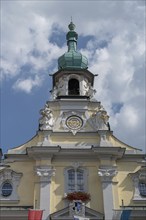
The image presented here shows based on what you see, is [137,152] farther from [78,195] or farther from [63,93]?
[63,93]

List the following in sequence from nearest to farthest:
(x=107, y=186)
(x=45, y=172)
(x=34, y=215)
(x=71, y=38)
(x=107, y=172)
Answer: (x=34, y=215)
(x=107, y=186)
(x=45, y=172)
(x=107, y=172)
(x=71, y=38)

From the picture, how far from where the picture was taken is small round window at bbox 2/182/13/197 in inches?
1024

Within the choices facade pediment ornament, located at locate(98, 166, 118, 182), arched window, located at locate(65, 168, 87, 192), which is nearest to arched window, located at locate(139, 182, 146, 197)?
facade pediment ornament, located at locate(98, 166, 118, 182)

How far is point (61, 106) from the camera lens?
3012cm

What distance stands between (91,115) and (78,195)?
274 inches

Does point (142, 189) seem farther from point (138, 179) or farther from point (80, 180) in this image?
point (80, 180)

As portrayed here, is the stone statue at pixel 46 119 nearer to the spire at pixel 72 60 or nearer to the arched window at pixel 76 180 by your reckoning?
the arched window at pixel 76 180

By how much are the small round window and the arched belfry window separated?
9.62 meters

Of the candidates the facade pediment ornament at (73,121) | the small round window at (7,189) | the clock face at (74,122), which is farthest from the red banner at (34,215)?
the clock face at (74,122)

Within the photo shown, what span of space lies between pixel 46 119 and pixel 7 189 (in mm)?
5793

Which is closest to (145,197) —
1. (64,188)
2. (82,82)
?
(64,188)

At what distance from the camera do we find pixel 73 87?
32.9 meters

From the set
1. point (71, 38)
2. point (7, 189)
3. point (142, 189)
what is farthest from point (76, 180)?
point (71, 38)

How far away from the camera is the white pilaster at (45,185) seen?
24.6 m
